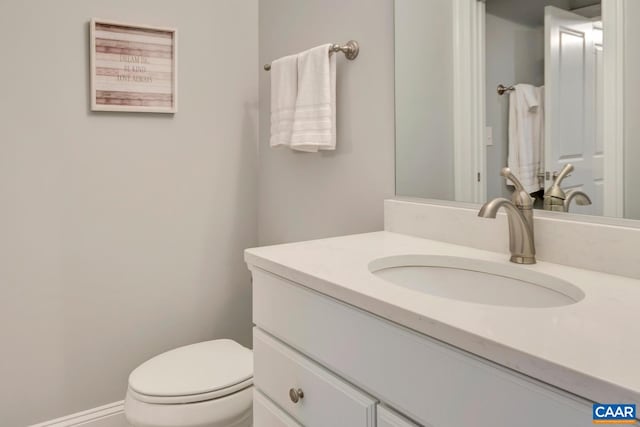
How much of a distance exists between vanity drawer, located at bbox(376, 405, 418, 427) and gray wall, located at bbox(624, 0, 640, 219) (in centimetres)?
61

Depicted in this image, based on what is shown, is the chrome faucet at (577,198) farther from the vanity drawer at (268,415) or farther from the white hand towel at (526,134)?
the vanity drawer at (268,415)

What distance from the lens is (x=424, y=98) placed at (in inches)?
56.3

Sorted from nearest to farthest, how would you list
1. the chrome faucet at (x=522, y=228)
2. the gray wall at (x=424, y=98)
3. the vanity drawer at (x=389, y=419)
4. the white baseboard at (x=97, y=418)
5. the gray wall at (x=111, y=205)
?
1. the vanity drawer at (x=389, y=419)
2. the chrome faucet at (x=522, y=228)
3. the gray wall at (x=424, y=98)
4. the gray wall at (x=111, y=205)
5. the white baseboard at (x=97, y=418)

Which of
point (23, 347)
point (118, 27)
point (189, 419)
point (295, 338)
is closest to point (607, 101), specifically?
point (295, 338)

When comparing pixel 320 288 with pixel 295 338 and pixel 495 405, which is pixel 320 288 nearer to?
pixel 295 338

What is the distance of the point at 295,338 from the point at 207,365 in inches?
28.5

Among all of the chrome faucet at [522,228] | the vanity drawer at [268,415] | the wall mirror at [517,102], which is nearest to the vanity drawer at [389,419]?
the vanity drawer at [268,415]

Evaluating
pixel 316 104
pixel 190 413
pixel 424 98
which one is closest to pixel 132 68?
pixel 316 104

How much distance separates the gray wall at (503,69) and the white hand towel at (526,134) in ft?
0.06

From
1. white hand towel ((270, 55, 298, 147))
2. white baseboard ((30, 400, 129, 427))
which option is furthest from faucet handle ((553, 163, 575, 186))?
white baseboard ((30, 400, 129, 427))

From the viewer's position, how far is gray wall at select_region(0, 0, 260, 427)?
1668 millimetres

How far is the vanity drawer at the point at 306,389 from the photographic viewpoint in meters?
0.85

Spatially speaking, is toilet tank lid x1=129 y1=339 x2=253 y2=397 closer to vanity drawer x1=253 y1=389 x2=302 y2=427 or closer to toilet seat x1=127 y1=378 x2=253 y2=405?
toilet seat x1=127 y1=378 x2=253 y2=405

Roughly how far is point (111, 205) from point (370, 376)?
4.54 feet
